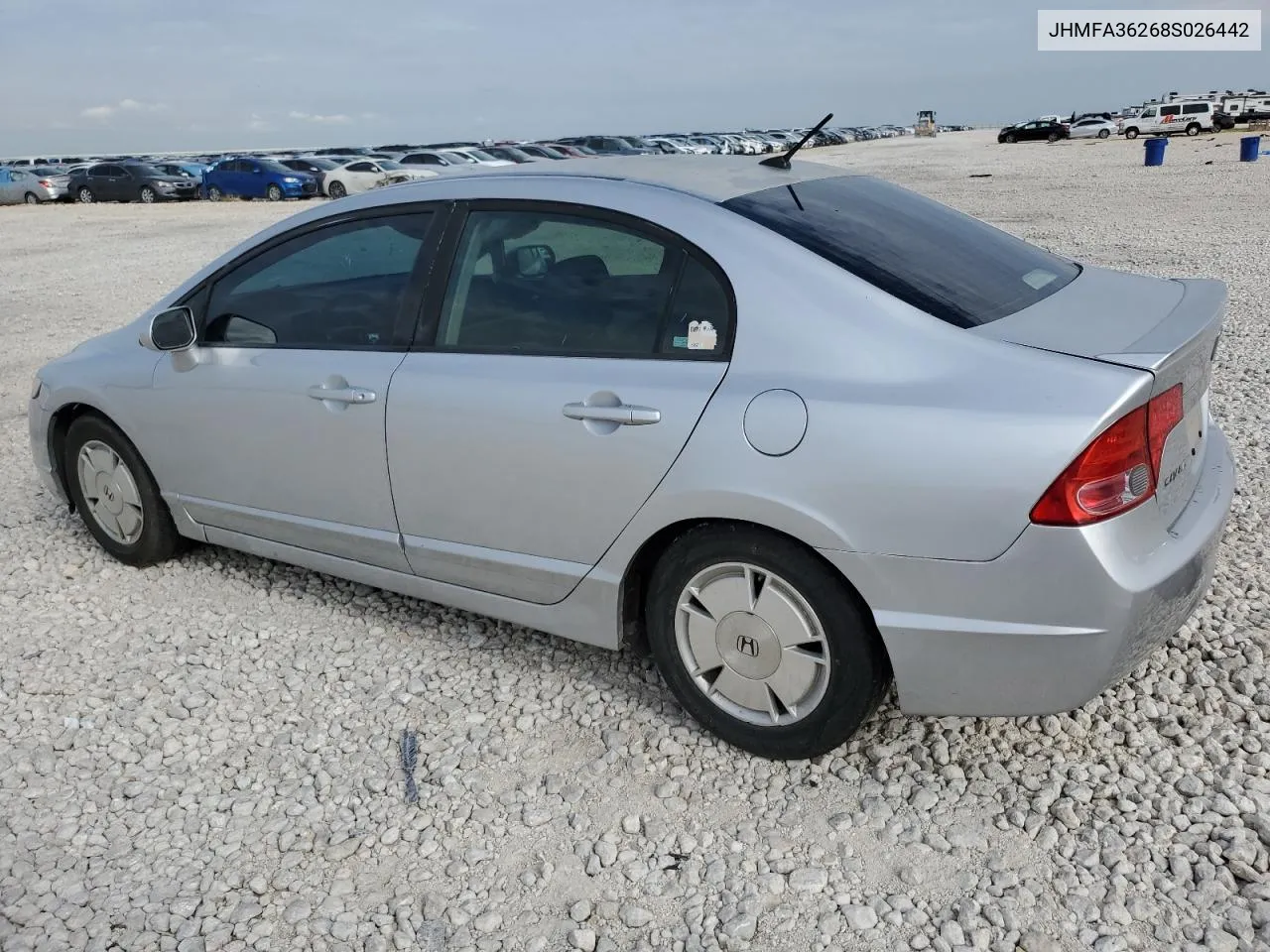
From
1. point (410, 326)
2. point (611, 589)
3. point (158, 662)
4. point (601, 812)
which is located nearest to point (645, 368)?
point (611, 589)

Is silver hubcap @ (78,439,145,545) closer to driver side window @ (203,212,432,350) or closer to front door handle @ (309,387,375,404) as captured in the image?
driver side window @ (203,212,432,350)

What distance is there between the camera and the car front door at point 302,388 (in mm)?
3514

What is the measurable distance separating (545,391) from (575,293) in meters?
0.33

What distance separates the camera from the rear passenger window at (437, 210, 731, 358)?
292 cm

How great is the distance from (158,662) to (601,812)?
1890 mm

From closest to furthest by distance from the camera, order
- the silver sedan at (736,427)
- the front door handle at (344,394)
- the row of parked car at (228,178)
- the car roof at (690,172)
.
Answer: the silver sedan at (736,427) → the car roof at (690,172) → the front door handle at (344,394) → the row of parked car at (228,178)

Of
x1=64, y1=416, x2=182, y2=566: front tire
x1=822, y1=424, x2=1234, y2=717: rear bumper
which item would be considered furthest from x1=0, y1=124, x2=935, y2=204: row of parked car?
x1=822, y1=424, x2=1234, y2=717: rear bumper

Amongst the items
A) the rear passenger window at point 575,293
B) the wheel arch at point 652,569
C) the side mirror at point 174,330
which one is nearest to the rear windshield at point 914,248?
the rear passenger window at point 575,293

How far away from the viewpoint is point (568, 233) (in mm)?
3213

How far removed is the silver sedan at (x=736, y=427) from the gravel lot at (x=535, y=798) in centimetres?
29

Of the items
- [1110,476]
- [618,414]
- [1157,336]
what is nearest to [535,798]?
[618,414]

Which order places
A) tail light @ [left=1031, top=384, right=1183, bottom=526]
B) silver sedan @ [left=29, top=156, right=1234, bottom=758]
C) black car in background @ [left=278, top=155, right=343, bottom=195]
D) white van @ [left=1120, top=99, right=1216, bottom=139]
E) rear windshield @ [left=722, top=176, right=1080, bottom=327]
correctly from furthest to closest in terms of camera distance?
white van @ [left=1120, top=99, right=1216, bottom=139] → black car in background @ [left=278, top=155, right=343, bottom=195] → rear windshield @ [left=722, top=176, right=1080, bottom=327] → silver sedan @ [left=29, top=156, right=1234, bottom=758] → tail light @ [left=1031, top=384, right=1183, bottom=526]

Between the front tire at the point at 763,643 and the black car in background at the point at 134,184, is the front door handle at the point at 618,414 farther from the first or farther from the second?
the black car in background at the point at 134,184

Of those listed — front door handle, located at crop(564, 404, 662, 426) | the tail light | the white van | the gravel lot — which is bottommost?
the gravel lot
